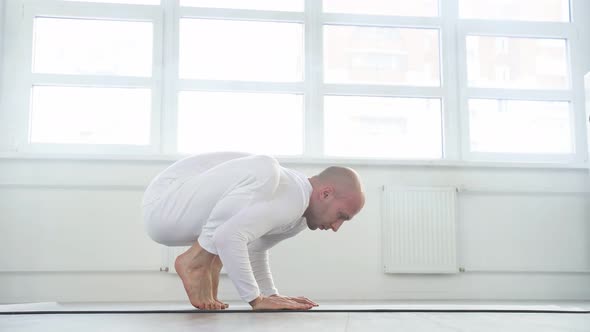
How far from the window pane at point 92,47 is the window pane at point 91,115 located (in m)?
0.12

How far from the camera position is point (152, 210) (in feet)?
7.36

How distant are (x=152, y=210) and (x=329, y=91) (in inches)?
75.3

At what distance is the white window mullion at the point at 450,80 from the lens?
12.9 feet

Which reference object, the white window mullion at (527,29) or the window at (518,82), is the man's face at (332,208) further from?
the white window mullion at (527,29)

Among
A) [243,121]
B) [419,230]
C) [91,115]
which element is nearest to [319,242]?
[419,230]

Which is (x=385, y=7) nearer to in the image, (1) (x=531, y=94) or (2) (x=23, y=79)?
(1) (x=531, y=94)

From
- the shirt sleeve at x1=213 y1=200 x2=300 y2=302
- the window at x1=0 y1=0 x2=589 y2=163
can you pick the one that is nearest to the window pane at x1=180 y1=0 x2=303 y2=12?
the window at x1=0 y1=0 x2=589 y2=163

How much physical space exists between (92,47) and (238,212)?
2311mm

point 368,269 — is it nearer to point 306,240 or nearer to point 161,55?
point 306,240

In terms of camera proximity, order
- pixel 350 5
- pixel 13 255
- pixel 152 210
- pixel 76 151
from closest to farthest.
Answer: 1. pixel 152 210
2. pixel 13 255
3. pixel 76 151
4. pixel 350 5

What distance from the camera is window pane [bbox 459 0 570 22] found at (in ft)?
13.6

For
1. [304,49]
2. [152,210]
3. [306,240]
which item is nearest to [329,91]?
[304,49]

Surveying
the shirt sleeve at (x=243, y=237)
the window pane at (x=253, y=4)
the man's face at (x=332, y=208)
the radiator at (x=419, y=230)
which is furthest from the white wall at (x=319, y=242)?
the shirt sleeve at (x=243, y=237)

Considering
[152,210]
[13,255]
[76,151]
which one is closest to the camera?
[152,210]
